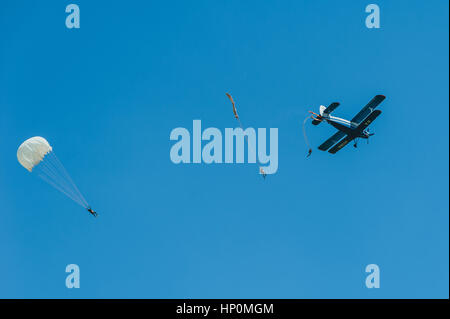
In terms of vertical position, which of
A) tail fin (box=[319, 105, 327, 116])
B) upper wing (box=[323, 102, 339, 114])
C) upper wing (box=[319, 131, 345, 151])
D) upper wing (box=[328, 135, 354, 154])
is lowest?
upper wing (box=[328, 135, 354, 154])

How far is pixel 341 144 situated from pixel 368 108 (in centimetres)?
422

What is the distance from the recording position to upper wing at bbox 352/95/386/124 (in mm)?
41219

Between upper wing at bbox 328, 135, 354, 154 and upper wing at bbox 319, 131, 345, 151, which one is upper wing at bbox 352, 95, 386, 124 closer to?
upper wing at bbox 328, 135, 354, 154

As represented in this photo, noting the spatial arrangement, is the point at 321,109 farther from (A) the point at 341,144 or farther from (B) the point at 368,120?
(A) the point at 341,144

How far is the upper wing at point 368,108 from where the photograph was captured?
4122cm

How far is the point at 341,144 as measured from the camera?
1773 inches

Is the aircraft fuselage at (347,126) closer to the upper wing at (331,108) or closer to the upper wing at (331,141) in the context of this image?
the upper wing at (331,108)

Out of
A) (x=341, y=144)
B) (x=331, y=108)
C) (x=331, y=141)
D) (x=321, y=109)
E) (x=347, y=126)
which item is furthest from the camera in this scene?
(x=331, y=141)

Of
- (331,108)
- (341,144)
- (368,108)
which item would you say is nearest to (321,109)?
(331,108)

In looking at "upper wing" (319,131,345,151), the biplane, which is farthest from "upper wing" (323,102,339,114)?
"upper wing" (319,131,345,151)

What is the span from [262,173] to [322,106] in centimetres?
695

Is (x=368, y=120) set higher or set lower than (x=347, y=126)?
higher

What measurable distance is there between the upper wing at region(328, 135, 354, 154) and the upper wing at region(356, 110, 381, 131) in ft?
4.07
